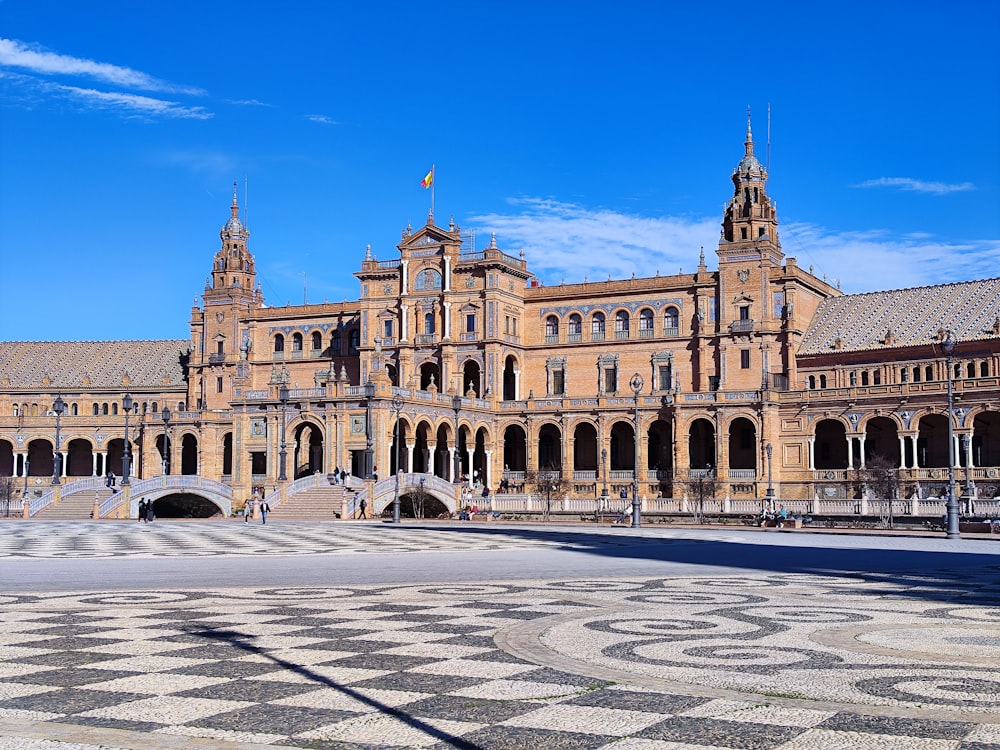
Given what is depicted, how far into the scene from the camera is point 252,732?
8.37m

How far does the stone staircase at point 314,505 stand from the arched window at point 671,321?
103 feet

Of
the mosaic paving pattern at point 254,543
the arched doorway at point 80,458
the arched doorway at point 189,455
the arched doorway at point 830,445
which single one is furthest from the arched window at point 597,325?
the arched doorway at point 80,458

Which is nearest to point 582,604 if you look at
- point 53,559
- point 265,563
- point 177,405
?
point 265,563

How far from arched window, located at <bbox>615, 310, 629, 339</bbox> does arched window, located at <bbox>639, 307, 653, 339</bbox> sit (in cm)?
119

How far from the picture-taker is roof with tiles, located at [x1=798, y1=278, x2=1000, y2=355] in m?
79.9

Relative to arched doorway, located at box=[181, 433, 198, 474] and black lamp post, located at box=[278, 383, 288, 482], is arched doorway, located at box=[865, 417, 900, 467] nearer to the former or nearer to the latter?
black lamp post, located at box=[278, 383, 288, 482]

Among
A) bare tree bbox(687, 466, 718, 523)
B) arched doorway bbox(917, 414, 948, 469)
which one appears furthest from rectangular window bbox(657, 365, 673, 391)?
arched doorway bbox(917, 414, 948, 469)

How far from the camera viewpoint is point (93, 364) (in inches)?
4513

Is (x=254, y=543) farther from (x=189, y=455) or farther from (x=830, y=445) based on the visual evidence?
(x=189, y=455)

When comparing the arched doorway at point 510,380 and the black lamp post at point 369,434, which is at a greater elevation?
the arched doorway at point 510,380

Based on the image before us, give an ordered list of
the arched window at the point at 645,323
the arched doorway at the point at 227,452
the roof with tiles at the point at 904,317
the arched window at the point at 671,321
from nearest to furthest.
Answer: the roof with tiles at the point at 904,317
the arched window at the point at 671,321
the arched window at the point at 645,323
the arched doorway at the point at 227,452

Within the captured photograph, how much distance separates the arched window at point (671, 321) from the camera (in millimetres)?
88125

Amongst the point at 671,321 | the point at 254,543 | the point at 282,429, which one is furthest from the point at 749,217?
the point at 254,543

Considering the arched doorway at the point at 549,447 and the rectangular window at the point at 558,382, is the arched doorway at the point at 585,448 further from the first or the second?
the rectangular window at the point at 558,382
